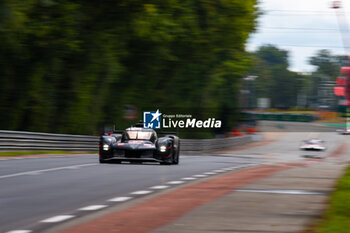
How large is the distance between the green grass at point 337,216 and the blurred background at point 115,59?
13.6 m

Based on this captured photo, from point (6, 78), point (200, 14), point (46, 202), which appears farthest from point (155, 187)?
point (200, 14)

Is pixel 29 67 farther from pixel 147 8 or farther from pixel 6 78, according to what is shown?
pixel 147 8

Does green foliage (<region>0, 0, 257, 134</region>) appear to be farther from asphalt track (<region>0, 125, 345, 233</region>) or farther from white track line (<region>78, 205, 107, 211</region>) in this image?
white track line (<region>78, 205, 107, 211</region>)

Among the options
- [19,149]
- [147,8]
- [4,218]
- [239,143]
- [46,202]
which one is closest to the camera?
[4,218]

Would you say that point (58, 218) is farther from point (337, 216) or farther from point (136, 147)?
point (136, 147)

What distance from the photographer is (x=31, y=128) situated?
1318 inches

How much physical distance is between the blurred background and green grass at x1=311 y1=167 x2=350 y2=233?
44.6ft

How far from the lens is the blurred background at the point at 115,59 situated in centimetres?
2992

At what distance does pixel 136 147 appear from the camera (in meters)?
17.1

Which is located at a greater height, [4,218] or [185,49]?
[185,49]

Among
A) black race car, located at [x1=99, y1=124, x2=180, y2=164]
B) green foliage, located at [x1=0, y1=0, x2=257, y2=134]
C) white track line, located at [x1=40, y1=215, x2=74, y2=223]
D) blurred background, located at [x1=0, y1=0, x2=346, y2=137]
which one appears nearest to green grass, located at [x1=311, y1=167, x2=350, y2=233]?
white track line, located at [x1=40, y1=215, x2=74, y2=223]

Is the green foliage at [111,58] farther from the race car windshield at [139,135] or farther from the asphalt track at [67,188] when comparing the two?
the asphalt track at [67,188]

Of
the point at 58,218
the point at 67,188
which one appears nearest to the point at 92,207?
the point at 58,218

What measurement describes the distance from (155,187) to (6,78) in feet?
69.2
